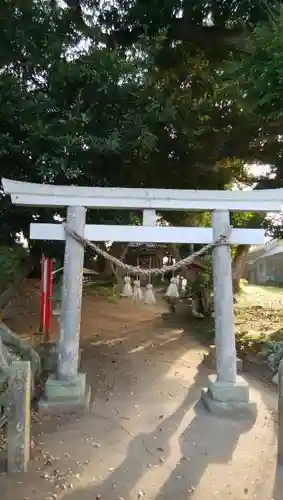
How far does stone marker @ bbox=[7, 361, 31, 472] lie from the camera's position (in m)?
3.76

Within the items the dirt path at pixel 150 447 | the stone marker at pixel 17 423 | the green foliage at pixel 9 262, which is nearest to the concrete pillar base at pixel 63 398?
the dirt path at pixel 150 447

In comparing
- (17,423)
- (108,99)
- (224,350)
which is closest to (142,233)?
(224,350)

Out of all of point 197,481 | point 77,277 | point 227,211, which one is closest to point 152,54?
point 227,211

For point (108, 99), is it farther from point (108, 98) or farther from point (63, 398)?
point (63, 398)

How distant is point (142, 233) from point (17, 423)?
115 inches

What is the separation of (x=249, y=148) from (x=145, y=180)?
2376 millimetres

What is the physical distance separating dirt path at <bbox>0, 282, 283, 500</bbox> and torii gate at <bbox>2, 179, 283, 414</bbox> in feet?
1.58

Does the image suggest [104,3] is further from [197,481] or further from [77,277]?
[197,481]

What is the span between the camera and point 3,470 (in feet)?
12.6

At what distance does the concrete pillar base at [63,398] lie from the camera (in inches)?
206

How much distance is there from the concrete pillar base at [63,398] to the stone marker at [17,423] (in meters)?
1.41

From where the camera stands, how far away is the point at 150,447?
4527 mm

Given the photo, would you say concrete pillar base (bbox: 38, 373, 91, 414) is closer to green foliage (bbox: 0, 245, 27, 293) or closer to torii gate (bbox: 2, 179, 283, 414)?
torii gate (bbox: 2, 179, 283, 414)

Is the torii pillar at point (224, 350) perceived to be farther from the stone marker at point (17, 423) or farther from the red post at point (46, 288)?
the red post at point (46, 288)
